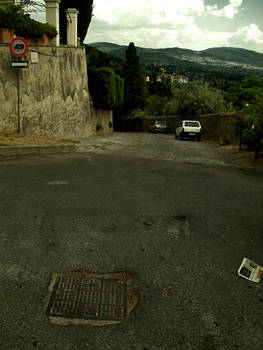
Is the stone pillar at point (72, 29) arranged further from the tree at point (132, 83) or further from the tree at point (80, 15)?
the tree at point (132, 83)

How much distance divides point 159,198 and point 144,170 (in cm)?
313

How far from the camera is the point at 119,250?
3.81 metres

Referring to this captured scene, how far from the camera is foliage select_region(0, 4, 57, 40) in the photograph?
14475 millimetres

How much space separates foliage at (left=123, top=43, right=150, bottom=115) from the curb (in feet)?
147

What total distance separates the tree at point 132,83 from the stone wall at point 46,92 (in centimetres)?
3651

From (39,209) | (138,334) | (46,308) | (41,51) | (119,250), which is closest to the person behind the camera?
(138,334)

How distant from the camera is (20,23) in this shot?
1488 centimetres

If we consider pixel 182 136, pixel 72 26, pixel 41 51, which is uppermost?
pixel 72 26

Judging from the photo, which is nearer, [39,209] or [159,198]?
[39,209]

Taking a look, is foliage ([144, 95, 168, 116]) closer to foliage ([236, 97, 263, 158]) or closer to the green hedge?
the green hedge

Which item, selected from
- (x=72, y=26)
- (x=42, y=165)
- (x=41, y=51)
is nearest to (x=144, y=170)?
(x=42, y=165)

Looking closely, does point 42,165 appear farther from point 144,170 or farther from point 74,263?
point 74,263

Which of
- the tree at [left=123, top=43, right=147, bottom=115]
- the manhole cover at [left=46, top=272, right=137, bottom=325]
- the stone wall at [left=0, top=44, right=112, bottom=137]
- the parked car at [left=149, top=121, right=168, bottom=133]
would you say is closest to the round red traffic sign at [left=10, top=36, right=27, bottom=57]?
the stone wall at [left=0, top=44, right=112, bottom=137]

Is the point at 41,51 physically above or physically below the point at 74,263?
above
